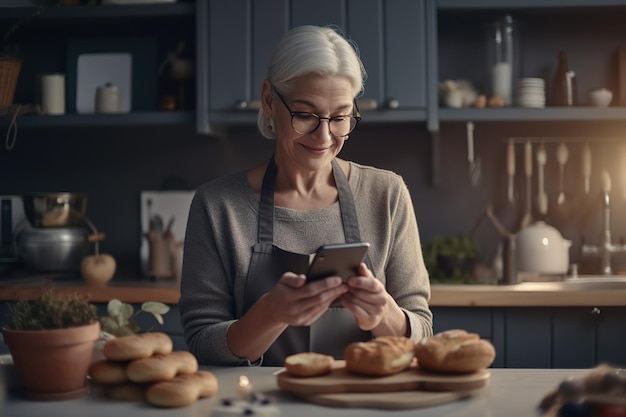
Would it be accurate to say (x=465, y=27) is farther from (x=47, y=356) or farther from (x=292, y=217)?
(x=47, y=356)

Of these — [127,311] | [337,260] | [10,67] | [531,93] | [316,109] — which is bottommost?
[127,311]

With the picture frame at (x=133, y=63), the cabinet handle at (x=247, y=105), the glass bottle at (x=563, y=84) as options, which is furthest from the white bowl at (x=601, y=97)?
the picture frame at (x=133, y=63)

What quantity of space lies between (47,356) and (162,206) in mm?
2308

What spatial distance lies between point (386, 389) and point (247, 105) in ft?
6.77

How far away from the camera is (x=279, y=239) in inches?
76.2

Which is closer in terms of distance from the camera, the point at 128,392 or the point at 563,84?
the point at 128,392

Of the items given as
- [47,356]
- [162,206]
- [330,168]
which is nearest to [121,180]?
[162,206]

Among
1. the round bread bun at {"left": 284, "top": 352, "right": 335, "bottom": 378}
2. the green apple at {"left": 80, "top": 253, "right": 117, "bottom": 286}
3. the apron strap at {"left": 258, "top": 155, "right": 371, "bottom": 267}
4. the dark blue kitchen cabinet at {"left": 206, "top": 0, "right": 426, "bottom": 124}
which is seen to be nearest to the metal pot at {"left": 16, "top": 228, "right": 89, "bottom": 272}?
the green apple at {"left": 80, "top": 253, "right": 117, "bottom": 286}

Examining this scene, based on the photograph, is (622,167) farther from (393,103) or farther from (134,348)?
(134,348)

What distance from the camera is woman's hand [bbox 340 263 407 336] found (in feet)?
4.95

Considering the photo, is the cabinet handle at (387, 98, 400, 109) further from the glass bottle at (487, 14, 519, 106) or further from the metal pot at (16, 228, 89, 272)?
the metal pot at (16, 228, 89, 272)

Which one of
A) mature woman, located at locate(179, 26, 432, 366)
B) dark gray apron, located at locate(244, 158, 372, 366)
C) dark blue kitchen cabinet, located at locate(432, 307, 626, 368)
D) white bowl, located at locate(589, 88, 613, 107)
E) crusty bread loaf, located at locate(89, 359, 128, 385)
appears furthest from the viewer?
white bowl, located at locate(589, 88, 613, 107)

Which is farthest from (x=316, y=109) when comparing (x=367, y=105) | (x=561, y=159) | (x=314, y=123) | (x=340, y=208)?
(x=561, y=159)

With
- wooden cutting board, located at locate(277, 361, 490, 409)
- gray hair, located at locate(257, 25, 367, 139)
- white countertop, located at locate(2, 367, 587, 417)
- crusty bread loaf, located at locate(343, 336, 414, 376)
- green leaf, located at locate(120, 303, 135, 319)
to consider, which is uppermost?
gray hair, located at locate(257, 25, 367, 139)
